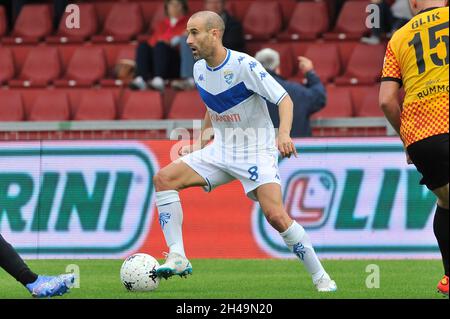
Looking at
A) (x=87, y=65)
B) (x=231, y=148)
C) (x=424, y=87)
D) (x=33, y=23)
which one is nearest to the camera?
(x=424, y=87)

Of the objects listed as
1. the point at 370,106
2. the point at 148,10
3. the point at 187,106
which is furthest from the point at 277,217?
the point at 148,10

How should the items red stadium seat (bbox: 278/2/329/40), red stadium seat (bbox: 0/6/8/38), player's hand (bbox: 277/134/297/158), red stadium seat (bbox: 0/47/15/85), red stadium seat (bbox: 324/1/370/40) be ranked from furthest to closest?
red stadium seat (bbox: 0/6/8/38) → red stadium seat (bbox: 0/47/15/85) → red stadium seat (bbox: 278/2/329/40) → red stadium seat (bbox: 324/1/370/40) → player's hand (bbox: 277/134/297/158)

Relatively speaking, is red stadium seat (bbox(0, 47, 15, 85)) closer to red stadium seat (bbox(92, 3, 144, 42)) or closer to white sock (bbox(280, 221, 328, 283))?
red stadium seat (bbox(92, 3, 144, 42))

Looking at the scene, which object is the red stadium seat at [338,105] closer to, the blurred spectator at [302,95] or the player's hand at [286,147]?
the blurred spectator at [302,95]

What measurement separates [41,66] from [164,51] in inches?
87.5

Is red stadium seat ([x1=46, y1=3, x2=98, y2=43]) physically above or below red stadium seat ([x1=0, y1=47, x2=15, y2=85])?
above

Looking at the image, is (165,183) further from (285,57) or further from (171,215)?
(285,57)

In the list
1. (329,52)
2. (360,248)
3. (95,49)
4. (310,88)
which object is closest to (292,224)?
(360,248)

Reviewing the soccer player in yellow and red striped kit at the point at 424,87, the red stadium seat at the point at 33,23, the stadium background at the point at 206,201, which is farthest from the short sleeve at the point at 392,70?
the red stadium seat at the point at 33,23

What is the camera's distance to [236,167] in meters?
9.40

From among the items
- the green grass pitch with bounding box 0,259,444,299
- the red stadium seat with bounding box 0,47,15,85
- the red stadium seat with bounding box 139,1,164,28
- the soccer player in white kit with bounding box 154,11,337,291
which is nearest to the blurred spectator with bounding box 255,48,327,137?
the green grass pitch with bounding box 0,259,444,299

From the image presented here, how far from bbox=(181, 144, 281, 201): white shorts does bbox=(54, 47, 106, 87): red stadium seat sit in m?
7.61

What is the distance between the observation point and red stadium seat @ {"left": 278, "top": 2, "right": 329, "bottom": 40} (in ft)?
55.3

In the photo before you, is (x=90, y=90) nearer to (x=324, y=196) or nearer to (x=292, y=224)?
(x=324, y=196)
